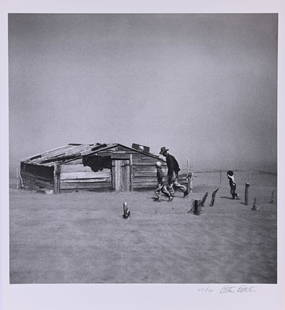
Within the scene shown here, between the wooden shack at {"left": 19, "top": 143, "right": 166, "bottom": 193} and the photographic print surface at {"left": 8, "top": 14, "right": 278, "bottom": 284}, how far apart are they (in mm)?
11

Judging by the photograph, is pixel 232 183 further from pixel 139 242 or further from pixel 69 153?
pixel 69 153

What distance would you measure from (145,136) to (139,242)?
493 mm

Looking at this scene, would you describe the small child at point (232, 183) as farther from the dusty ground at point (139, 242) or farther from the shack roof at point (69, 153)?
the shack roof at point (69, 153)

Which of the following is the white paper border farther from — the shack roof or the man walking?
the man walking

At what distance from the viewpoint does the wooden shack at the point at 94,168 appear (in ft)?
6.28

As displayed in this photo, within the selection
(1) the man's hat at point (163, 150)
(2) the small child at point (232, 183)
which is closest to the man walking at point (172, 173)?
(1) the man's hat at point (163, 150)

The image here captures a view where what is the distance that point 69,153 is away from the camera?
1.91 metres

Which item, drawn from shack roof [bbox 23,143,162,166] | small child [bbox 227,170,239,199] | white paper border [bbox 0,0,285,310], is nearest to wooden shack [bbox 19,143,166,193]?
shack roof [bbox 23,143,162,166]

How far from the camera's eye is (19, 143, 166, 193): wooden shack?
1915mm
